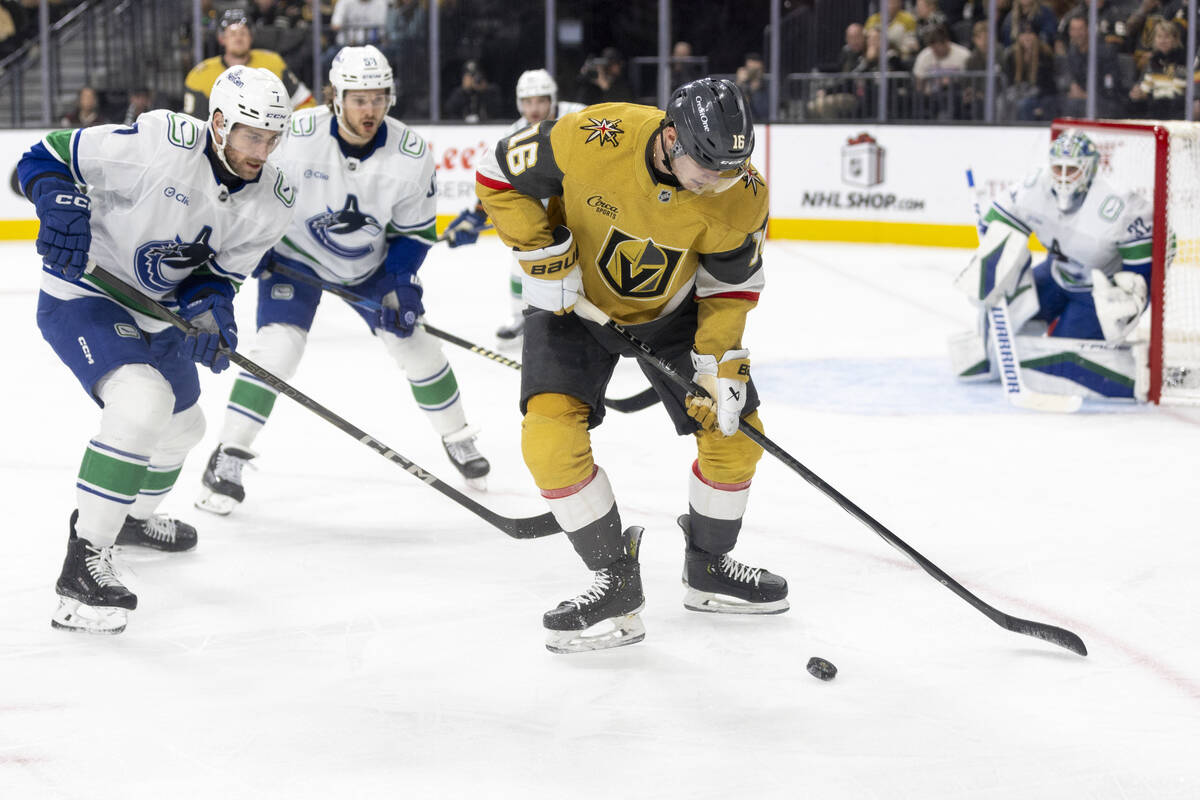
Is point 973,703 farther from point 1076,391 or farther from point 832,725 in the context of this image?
point 1076,391

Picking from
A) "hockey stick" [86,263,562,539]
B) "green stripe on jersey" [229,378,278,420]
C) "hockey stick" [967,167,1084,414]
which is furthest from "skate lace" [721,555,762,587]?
"hockey stick" [967,167,1084,414]

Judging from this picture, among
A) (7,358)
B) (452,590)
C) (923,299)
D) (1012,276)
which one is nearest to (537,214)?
(452,590)

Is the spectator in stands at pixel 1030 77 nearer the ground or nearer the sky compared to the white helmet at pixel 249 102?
nearer the sky

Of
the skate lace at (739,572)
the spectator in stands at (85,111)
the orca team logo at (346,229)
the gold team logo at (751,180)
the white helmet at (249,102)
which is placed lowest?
the skate lace at (739,572)

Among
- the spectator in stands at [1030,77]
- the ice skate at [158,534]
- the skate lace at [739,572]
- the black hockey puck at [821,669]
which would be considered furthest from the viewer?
the spectator in stands at [1030,77]

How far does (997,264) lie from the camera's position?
4.92 m

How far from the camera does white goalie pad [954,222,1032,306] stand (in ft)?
16.1

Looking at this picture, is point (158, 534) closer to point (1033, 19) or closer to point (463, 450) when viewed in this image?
point (463, 450)

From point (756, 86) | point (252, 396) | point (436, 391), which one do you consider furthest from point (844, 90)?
point (252, 396)

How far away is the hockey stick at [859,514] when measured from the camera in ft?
8.71

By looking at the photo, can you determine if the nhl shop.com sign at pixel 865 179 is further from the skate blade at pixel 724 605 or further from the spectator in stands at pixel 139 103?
the skate blade at pixel 724 605

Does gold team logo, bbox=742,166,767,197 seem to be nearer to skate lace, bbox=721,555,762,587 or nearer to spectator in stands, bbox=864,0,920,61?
skate lace, bbox=721,555,762,587

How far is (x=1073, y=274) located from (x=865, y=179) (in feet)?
13.2

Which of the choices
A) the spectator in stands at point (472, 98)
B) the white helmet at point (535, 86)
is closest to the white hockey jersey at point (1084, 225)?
the white helmet at point (535, 86)
